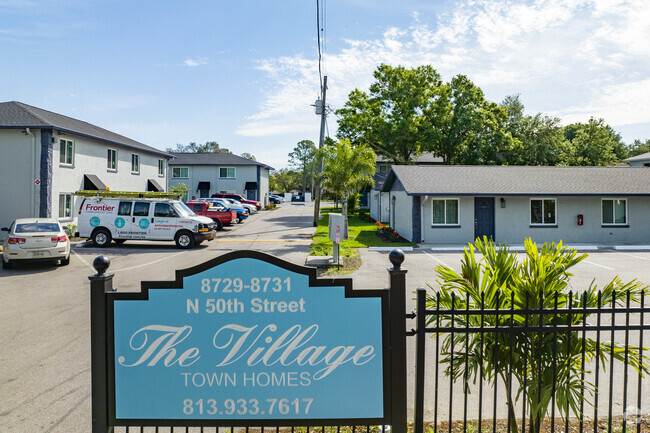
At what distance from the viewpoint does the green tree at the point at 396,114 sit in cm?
4184

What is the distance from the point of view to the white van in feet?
63.6

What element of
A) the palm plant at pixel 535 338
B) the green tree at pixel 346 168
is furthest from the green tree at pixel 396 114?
the palm plant at pixel 535 338

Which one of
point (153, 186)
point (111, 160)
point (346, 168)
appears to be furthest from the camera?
point (153, 186)

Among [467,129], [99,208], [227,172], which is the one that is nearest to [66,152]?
[99,208]

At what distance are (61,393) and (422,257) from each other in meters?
14.3

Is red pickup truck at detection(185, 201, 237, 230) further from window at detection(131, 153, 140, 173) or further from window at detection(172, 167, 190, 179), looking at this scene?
window at detection(172, 167, 190, 179)

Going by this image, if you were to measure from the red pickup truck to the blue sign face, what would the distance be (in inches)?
993

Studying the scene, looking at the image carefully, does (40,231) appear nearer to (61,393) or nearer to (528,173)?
(61,393)

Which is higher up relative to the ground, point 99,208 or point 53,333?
point 99,208

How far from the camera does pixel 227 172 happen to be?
164 feet

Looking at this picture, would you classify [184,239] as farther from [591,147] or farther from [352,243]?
[591,147]

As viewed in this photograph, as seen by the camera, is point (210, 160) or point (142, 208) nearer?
point (142, 208)

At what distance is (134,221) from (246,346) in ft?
59.6

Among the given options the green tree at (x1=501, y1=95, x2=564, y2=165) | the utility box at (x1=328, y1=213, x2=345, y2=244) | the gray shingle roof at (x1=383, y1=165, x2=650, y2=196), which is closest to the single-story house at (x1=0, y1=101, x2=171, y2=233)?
the utility box at (x1=328, y1=213, x2=345, y2=244)
